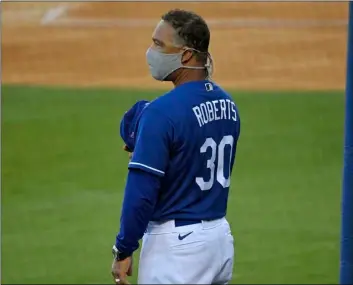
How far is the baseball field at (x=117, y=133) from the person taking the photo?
7.48m

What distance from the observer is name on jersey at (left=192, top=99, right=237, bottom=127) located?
3643 millimetres

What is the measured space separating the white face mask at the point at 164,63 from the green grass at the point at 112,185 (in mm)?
3261

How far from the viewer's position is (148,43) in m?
16.1

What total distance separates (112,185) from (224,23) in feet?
28.7

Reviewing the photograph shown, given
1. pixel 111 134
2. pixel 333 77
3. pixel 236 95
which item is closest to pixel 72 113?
pixel 111 134

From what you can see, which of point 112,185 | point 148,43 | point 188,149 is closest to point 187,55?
point 188,149

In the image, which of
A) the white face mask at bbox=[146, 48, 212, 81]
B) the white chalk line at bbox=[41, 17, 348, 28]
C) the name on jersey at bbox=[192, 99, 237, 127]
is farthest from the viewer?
the white chalk line at bbox=[41, 17, 348, 28]

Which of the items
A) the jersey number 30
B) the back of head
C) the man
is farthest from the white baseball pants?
the back of head

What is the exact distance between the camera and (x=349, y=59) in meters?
4.89

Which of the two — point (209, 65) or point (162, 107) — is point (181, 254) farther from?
point (209, 65)

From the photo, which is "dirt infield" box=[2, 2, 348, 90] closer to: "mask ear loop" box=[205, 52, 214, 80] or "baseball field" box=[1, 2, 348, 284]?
"baseball field" box=[1, 2, 348, 284]

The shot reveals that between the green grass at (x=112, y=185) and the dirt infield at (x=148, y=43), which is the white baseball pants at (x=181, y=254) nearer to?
the green grass at (x=112, y=185)

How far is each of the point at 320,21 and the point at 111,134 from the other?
746 cm

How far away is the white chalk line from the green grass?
3.94 meters
